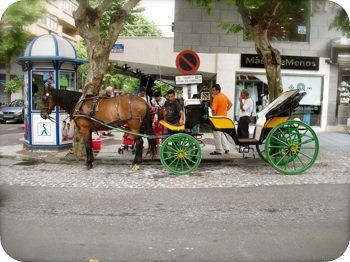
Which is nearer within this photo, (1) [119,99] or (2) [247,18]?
(1) [119,99]

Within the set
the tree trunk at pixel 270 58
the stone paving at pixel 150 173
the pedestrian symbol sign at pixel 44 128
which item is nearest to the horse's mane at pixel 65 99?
the stone paving at pixel 150 173

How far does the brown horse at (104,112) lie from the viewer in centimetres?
841

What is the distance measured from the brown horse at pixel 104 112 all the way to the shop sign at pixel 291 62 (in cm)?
869

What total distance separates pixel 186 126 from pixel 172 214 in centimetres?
294

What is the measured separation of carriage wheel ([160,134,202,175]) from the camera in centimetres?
796

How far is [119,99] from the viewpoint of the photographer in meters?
8.51

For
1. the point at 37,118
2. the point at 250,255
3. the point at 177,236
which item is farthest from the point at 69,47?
the point at 250,255

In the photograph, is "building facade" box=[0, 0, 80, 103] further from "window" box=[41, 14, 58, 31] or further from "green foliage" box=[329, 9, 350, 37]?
"green foliage" box=[329, 9, 350, 37]

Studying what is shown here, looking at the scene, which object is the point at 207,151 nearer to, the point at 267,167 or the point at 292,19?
the point at 267,167

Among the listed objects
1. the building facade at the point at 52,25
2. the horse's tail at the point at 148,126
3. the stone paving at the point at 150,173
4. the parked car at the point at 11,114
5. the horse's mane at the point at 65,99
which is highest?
the building facade at the point at 52,25

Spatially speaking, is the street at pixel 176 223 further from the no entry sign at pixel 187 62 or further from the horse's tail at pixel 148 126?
the no entry sign at pixel 187 62

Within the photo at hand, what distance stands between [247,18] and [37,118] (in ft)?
20.6

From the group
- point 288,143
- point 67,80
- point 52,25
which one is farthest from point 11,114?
point 288,143

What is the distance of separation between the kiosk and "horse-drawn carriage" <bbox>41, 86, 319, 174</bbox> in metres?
2.31
